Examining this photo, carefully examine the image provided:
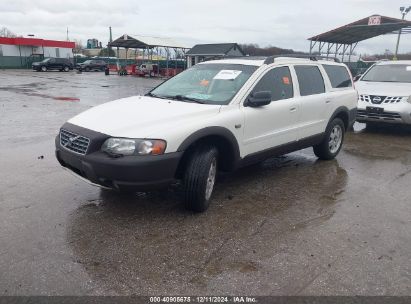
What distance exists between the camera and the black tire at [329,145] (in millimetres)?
6324

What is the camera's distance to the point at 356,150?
24.8 feet

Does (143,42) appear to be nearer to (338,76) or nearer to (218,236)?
→ (338,76)

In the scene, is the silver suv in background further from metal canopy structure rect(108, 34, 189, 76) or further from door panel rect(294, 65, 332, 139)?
metal canopy structure rect(108, 34, 189, 76)

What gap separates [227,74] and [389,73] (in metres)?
7.19

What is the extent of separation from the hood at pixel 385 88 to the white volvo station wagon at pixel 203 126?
3.45m

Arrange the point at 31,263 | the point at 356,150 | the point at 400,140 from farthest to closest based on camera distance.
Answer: the point at 400,140 → the point at 356,150 → the point at 31,263

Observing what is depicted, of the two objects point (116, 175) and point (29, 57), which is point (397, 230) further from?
point (29, 57)

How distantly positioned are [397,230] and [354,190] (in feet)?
4.10

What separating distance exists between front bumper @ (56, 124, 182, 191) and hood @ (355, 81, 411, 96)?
23.3 ft

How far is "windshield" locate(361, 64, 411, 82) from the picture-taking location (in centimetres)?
990

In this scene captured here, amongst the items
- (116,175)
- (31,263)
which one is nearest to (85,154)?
(116,175)

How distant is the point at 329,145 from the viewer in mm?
6543

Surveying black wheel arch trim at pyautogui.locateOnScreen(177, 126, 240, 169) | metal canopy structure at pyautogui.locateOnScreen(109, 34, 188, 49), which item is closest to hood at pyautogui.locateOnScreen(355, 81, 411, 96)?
black wheel arch trim at pyautogui.locateOnScreen(177, 126, 240, 169)

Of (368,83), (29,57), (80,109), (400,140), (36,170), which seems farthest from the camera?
(29,57)
